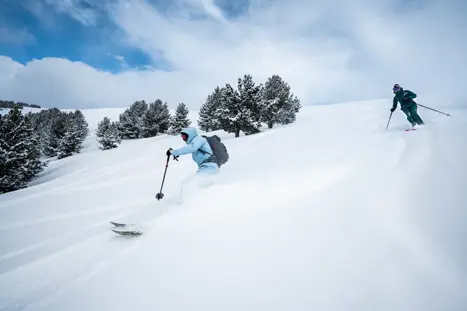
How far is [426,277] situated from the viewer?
246 cm

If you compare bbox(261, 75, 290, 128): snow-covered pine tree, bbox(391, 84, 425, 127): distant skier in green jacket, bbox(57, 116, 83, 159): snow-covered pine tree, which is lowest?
bbox(57, 116, 83, 159): snow-covered pine tree

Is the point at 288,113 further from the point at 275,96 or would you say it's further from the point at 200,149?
the point at 200,149

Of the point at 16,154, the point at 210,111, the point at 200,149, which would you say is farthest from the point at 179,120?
the point at 200,149

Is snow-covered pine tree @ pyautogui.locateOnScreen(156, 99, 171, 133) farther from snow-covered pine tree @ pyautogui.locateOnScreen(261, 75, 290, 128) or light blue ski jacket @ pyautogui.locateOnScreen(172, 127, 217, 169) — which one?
light blue ski jacket @ pyautogui.locateOnScreen(172, 127, 217, 169)

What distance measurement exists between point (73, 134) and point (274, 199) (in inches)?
1920

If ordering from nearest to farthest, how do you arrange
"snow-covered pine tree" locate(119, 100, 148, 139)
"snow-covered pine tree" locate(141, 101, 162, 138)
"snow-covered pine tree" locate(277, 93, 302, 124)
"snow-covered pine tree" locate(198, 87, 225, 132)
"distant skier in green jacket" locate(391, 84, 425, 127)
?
"distant skier in green jacket" locate(391, 84, 425, 127) < "snow-covered pine tree" locate(277, 93, 302, 124) < "snow-covered pine tree" locate(198, 87, 225, 132) < "snow-covered pine tree" locate(141, 101, 162, 138) < "snow-covered pine tree" locate(119, 100, 148, 139)

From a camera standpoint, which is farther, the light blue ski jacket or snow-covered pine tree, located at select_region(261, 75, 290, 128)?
snow-covered pine tree, located at select_region(261, 75, 290, 128)

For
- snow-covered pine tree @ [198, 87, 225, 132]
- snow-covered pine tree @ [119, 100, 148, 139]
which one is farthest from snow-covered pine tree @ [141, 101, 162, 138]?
snow-covered pine tree @ [198, 87, 225, 132]

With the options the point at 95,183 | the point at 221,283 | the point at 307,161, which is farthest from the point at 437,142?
the point at 95,183

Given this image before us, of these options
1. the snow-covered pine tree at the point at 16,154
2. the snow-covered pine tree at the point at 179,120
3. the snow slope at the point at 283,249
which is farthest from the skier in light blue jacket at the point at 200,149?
the snow-covered pine tree at the point at 179,120

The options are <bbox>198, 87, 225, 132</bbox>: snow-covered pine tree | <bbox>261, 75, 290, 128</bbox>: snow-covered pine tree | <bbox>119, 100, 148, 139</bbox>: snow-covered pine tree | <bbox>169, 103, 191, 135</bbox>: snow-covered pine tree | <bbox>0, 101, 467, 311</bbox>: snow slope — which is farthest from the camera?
<bbox>119, 100, 148, 139</bbox>: snow-covered pine tree

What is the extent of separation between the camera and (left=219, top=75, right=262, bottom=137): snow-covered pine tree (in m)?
27.7

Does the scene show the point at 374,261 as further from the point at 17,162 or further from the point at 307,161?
the point at 17,162

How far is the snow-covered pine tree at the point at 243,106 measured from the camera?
1089 inches
